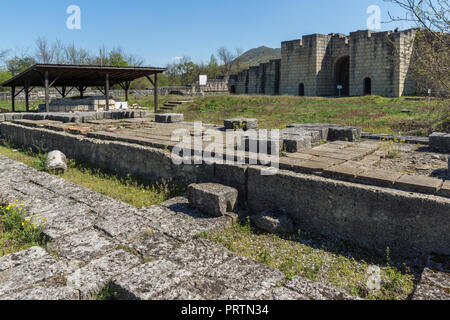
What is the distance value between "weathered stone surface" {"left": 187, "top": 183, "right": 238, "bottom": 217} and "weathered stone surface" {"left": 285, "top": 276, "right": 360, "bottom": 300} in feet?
5.01

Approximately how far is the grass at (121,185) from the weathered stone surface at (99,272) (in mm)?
1643

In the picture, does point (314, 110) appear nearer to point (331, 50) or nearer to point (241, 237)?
point (241, 237)

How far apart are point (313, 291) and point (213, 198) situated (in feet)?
5.90

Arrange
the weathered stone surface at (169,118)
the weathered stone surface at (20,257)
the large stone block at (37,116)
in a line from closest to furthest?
the weathered stone surface at (20,257), the weathered stone surface at (169,118), the large stone block at (37,116)

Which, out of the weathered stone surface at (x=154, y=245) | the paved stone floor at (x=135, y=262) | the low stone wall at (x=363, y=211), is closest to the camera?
the paved stone floor at (x=135, y=262)

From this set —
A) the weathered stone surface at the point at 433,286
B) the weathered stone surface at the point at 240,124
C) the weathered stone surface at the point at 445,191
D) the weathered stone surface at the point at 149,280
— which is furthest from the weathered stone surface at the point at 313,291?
the weathered stone surface at the point at 240,124

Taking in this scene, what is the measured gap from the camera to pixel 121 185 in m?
5.77

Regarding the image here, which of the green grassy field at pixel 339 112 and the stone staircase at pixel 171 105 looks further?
the stone staircase at pixel 171 105

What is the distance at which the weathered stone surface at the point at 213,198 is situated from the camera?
13.4 ft

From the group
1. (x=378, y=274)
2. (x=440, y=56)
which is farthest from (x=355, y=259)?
(x=440, y=56)

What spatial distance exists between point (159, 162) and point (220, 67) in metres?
58.0

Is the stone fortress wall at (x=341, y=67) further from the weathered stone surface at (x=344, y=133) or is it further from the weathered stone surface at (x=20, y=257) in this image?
the weathered stone surface at (x=20, y=257)

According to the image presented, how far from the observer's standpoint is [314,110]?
16.1 m

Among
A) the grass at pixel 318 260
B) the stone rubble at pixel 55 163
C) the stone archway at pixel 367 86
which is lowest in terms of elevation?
the grass at pixel 318 260
